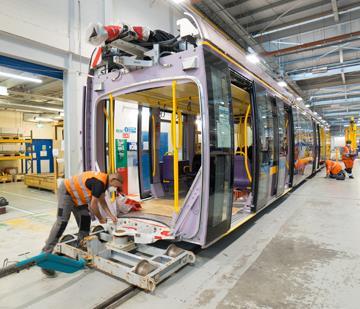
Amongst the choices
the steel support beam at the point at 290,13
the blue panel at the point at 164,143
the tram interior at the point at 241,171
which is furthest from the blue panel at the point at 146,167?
the steel support beam at the point at 290,13

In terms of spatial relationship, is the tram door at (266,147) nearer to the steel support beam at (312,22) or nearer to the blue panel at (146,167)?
the blue panel at (146,167)

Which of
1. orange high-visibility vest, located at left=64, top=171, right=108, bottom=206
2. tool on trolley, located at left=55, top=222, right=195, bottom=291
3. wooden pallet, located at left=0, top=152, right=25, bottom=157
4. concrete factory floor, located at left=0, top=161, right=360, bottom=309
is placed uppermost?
wooden pallet, located at left=0, top=152, right=25, bottom=157

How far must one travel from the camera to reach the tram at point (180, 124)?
2.92 m

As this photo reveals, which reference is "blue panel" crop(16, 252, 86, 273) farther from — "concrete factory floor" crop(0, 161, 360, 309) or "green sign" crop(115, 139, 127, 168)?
"green sign" crop(115, 139, 127, 168)

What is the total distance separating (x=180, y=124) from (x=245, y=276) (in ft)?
7.63

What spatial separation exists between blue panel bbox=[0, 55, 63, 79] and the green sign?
1.90 metres

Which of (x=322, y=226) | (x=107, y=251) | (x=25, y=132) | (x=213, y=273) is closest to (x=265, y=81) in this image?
(x=322, y=226)

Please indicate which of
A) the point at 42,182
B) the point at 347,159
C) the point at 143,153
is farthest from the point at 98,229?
the point at 347,159

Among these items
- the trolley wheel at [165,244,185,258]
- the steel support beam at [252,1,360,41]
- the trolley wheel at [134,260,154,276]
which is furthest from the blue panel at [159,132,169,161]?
the steel support beam at [252,1,360,41]

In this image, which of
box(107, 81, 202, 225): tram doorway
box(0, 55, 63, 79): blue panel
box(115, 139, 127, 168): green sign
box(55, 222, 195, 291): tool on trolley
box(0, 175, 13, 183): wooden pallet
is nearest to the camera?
box(55, 222, 195, 291): tool on trolley

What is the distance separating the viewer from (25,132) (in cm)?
1580

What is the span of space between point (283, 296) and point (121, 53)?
11.3 feet

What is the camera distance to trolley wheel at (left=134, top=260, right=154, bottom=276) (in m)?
2.53

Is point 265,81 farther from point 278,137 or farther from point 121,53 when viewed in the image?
point 121,53
